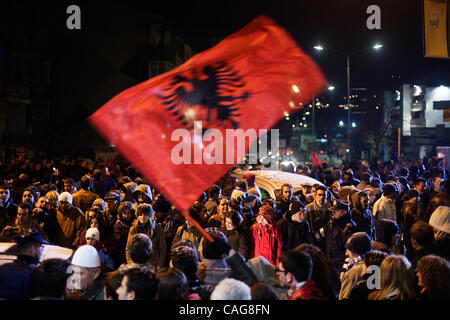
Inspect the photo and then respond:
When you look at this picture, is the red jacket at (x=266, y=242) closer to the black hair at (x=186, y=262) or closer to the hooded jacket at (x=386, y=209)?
the black hair at (x=186, y=262)

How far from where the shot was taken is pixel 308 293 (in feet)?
12.4

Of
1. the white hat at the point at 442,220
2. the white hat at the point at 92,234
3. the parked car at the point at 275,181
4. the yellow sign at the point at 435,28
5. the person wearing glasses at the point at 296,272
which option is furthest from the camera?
the yellow sign at the point at 435,28

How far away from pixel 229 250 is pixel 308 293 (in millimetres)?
1200

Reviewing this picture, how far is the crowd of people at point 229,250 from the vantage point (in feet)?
12.4

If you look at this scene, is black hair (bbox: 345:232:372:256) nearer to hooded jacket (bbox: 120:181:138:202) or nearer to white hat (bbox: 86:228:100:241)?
white hat (bbox: 86:228:100:241)

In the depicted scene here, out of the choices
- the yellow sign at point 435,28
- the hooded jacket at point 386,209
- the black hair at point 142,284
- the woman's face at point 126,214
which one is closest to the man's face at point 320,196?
the hooded jacket at point 386,209

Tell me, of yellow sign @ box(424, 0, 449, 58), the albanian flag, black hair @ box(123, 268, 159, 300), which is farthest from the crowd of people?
yellow sign @ box(424, 0, 449, 58)

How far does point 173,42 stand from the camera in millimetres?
47219

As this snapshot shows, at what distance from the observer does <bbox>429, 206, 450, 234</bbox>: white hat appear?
5.78 meters

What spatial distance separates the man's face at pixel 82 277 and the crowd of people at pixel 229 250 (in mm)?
11

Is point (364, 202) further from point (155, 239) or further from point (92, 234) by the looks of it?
point (92, 234)

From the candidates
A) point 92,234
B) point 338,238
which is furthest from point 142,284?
point 338,238
